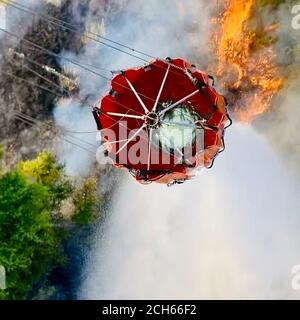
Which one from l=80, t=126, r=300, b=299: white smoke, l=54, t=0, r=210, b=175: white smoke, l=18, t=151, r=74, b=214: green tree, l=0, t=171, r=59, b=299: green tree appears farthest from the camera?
l=54, t=0, r=210, b=175: white smoke

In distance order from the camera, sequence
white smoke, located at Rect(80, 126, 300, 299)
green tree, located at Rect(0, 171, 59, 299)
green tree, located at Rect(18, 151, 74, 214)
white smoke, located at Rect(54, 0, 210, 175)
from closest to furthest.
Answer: green tree, located at Rect(0, 171, 59, 299), white smoke, located at Rect(80, 126, 300, 299), green tree, located at Rect(18, 151, 74, 214), white smoke, located at Rect(54, 0, 210, 175)

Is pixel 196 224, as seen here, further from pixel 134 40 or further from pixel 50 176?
pixel 134 40

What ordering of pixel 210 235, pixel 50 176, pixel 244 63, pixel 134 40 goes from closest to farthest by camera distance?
pixel 210 235 < pixel 50 176 < pixel 244 63 < pixel 134 40

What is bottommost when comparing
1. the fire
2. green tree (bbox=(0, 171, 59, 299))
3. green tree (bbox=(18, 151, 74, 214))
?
green tree (bbox=(0, 171, 59, 299))

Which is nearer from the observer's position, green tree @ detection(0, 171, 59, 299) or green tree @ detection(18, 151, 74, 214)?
green tree @ detection(0, 171, 59, 299)

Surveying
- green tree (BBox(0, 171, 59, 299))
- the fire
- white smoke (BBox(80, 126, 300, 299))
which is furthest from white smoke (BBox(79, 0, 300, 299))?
green tree (BBox(0, 171, 59, 299))

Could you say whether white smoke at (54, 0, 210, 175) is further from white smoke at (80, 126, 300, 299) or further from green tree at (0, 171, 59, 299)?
white smoke at (80, 126, 300, 299)

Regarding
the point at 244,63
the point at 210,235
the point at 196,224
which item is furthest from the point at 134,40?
the point at 210,235

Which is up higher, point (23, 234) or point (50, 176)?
point (50, 176)
